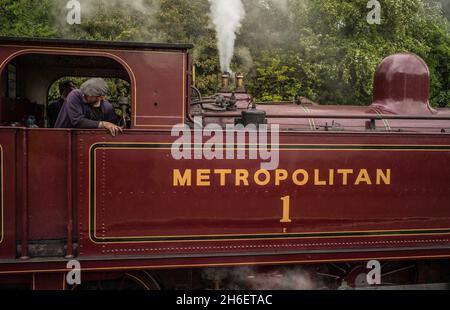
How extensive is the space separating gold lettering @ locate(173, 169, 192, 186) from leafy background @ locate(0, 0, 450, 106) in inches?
420

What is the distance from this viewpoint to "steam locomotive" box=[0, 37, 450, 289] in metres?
3.57

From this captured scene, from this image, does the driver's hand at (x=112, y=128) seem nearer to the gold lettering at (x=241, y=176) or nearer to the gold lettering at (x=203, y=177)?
the gold lettering at (x=203, y=177)

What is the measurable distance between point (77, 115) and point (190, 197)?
1.19 metres

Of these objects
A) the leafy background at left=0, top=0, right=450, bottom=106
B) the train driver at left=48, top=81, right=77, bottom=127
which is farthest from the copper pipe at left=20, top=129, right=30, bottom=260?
the leafy background at left=0, top=0, right=450, bottom=106

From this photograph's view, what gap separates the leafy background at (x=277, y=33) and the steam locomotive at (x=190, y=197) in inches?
386

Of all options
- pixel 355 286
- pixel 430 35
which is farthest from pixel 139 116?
pixel 430 35

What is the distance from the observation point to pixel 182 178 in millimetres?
3748

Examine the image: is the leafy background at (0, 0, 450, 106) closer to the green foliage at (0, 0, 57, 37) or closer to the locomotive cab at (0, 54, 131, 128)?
the green foliage at (0, 0, 57, 37)

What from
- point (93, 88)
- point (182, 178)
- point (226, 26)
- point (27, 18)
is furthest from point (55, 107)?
point (27, 18)

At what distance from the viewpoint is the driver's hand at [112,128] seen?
3.57 m

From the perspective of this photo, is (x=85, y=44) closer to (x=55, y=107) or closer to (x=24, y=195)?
(x=24, y=195)

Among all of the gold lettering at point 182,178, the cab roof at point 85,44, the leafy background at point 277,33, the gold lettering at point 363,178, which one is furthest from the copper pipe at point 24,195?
the leafy background at point 277,33
